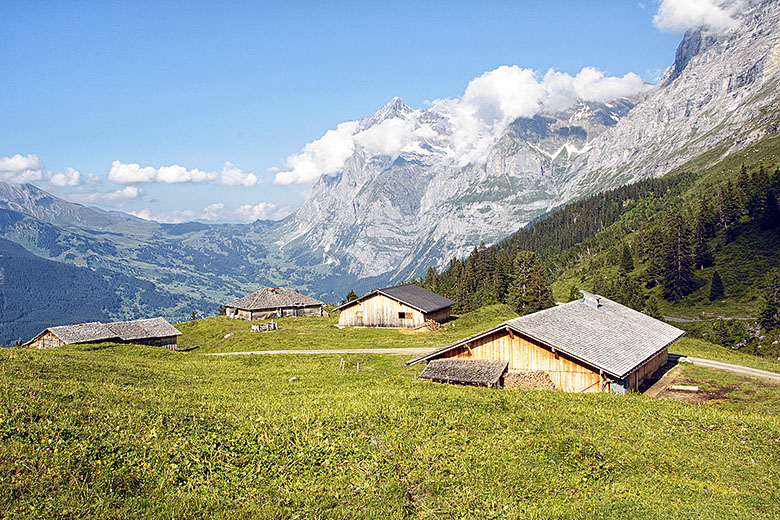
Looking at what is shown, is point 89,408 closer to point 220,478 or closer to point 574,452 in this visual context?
point 220,478

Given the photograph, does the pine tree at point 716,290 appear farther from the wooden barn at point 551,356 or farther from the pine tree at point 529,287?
the wooden barn at point 551,356

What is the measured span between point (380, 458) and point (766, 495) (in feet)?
34.1

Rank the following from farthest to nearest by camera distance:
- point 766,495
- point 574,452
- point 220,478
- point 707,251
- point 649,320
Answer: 1. point 707,251
2. point 649,320
3. point 574,452
4. point 766,495
5. point 220,478

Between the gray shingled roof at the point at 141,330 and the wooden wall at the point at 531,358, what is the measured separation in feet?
159

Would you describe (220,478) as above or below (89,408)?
below

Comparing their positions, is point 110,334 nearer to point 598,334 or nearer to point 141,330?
point 141,330

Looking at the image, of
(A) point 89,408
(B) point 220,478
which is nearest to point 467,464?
(B) point 220,478

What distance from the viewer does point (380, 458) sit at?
14.4 m

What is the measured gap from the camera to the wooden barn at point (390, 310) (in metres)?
73.7

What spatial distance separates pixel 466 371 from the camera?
103 feet

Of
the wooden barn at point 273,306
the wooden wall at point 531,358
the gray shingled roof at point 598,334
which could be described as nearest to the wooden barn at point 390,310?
the wooden barn at point 273,306

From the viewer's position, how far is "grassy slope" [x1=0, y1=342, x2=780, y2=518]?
11.2 meters

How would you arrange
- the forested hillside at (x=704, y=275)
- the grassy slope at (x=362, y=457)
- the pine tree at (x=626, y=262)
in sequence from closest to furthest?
the grassy slope at (x=362, y=457), the forested hillside at (x=704, y=275), the pine tree at (x=626, y=262)

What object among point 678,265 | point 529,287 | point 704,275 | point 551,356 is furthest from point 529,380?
point 704,275
